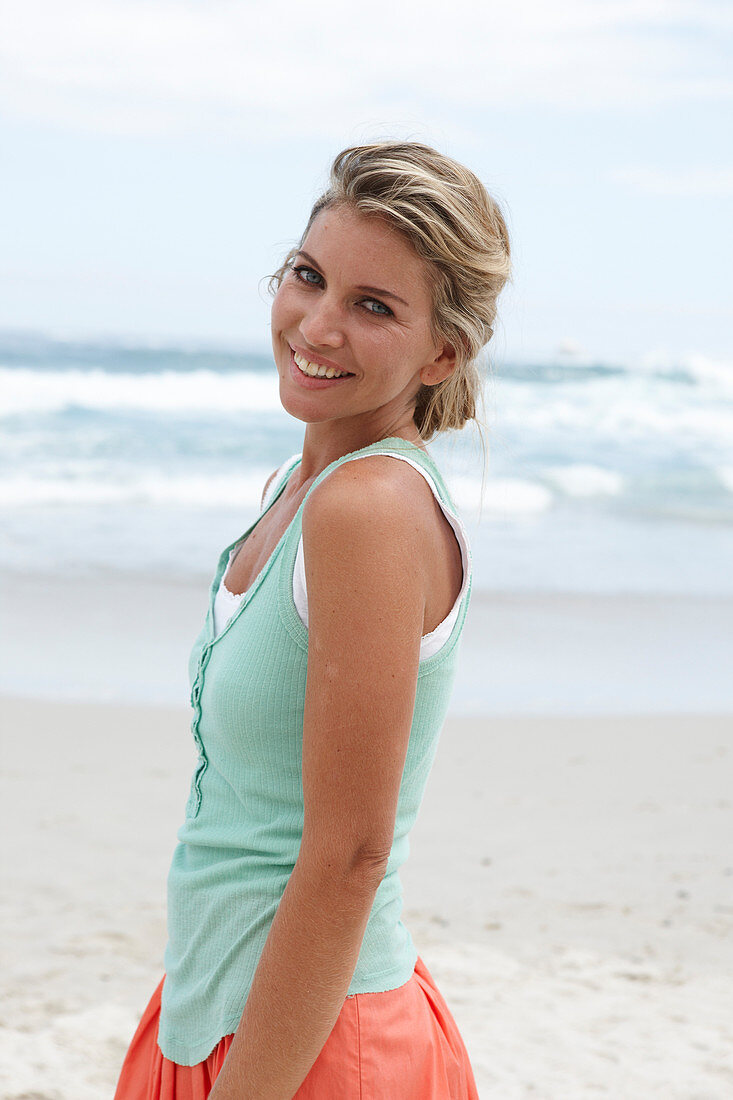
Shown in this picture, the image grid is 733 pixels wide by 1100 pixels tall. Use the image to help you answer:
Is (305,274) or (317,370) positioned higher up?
(305,274)

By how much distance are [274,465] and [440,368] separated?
1356 centimetres

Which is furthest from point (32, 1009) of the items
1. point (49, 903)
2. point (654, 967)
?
point (654, 967)

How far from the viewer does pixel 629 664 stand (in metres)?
7.02

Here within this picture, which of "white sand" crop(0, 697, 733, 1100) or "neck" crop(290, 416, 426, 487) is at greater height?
"neck" crop(290, 416, 426, 487)

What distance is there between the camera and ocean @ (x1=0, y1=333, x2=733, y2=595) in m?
9.42

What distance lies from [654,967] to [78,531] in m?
7.58

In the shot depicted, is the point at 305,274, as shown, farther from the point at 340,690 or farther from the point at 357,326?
the point at 340,690

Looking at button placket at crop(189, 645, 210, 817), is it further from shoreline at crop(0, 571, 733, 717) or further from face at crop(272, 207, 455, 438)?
shoreline at crop(0, 571, 733, 717)

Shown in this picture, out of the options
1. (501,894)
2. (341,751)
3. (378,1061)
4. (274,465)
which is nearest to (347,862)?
(341,751)

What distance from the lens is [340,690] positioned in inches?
45.5

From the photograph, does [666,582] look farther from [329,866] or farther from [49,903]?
[329,866]

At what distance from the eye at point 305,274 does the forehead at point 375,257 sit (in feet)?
0.24

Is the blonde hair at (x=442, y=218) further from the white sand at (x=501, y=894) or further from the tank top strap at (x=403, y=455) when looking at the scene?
the white sand at (x=501, y=894)

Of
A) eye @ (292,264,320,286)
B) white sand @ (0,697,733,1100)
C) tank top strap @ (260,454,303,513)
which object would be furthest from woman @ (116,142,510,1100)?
white sand @ (0,697,733,1100)
